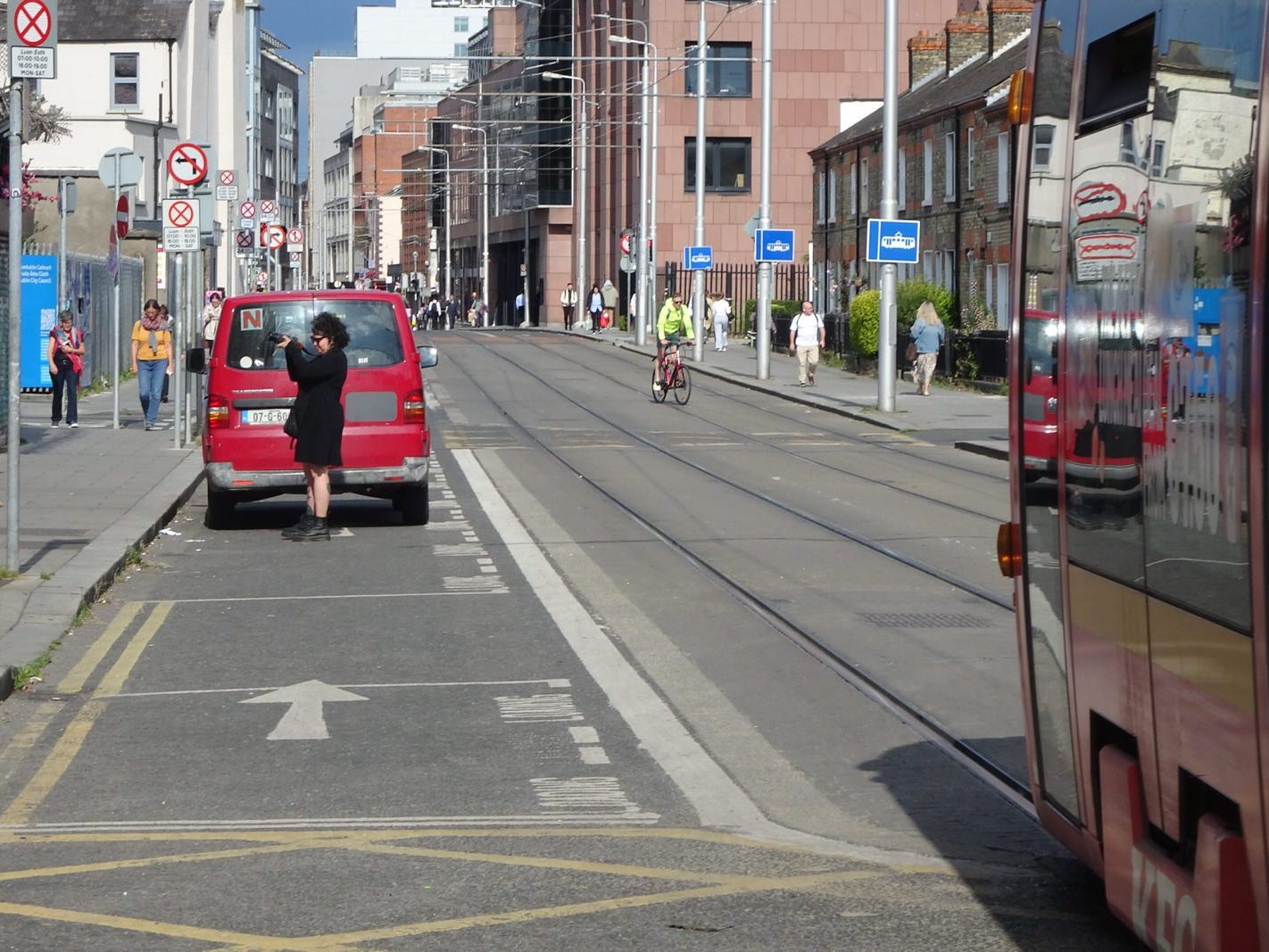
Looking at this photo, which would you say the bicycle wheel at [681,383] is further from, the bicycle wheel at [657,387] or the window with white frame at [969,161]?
the window with white frame at [969,161]

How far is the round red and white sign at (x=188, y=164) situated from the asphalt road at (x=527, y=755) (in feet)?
31.6

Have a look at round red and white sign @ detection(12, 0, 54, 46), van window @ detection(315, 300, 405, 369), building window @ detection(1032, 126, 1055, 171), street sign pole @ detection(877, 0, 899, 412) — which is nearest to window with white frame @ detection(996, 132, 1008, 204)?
street sign pole @ detection(877, 0, 899, 412)

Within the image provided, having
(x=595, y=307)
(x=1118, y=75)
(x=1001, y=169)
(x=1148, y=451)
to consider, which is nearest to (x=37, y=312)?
(x=1001, y=169)

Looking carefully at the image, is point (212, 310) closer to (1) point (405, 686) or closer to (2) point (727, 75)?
(1) point (405, 686)

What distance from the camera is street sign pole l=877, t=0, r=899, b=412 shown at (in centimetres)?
3123

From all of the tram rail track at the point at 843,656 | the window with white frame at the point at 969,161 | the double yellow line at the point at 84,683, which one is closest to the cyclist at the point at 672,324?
the tram rail track at the point at 843,656

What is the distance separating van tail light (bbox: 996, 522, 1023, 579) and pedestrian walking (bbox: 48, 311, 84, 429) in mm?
22372

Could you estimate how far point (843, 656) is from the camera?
Answer: 32.6 ft

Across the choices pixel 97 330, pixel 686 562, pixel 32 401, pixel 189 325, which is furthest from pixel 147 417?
pixel 686 562

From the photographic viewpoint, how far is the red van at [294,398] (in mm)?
16078

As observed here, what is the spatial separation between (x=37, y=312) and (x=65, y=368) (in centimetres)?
730

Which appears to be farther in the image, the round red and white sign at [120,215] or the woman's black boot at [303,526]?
the round red and white sign at [120,215]

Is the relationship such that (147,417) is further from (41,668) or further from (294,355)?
(41,668)

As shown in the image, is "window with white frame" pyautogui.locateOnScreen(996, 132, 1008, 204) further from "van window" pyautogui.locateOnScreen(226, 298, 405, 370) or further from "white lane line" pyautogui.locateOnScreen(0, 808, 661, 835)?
"white lane line" pyautogui.locateOnScreen(0, 808, 661, 835)
